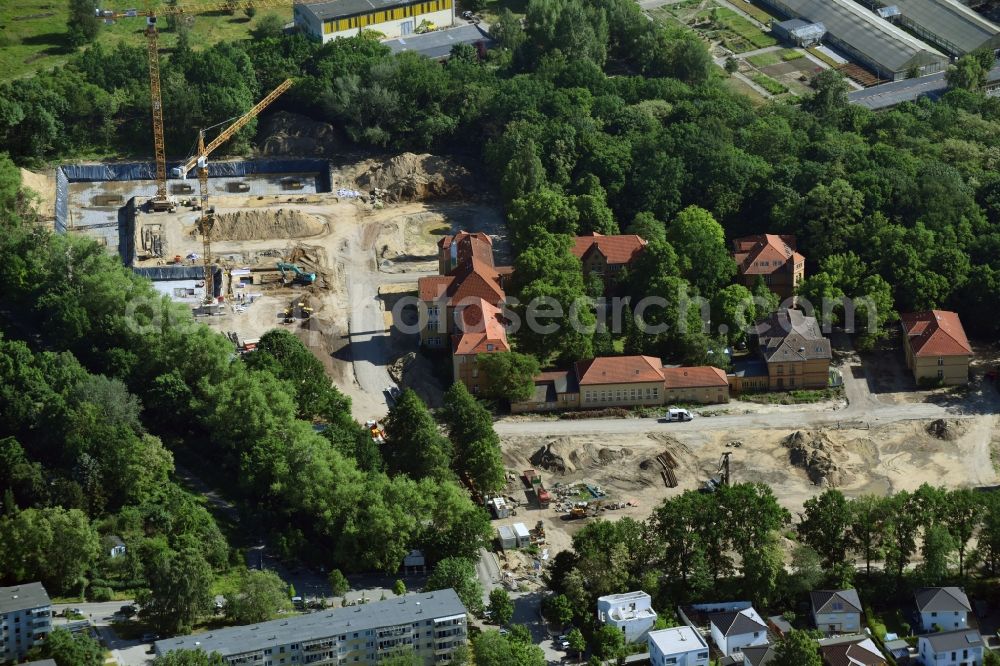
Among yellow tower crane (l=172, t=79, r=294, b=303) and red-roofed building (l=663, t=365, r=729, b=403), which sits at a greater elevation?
yellow tower crane (l=172, t=79, r=294, b=303)

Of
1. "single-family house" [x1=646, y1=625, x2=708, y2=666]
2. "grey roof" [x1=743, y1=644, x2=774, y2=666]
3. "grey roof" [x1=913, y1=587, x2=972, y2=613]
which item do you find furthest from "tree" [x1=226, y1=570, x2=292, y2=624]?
"grey roof" [x1=913, y1=587, x2=972, y2=613]

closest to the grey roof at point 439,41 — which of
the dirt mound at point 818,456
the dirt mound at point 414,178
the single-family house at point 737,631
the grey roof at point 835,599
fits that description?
the dirt mound at point 414,178

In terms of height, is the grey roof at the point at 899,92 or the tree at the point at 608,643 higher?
the grey roof at the point at 899,92

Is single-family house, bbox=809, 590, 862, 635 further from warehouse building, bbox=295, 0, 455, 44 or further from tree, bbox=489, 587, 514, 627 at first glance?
warehouse building, bbox=295, 0, 455, 44

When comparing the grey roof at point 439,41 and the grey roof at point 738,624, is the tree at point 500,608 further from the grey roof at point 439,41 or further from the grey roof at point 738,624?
the grey roof at point 439,41

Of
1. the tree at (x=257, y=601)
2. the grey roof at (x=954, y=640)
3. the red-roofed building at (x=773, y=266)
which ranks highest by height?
the red-roofed building at (x=773, y=266)
